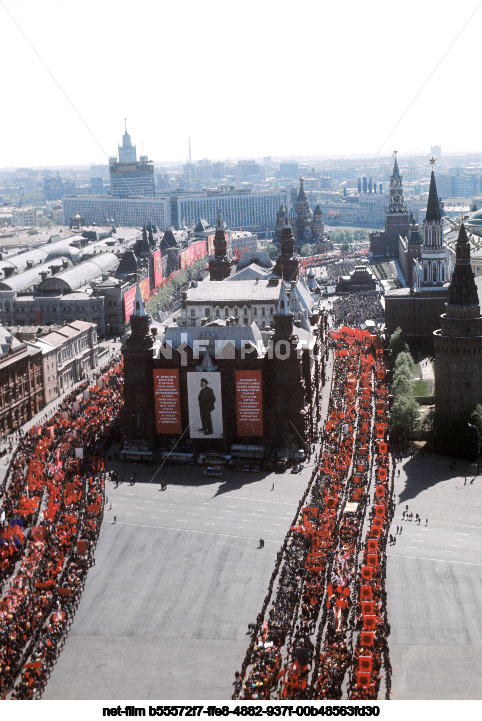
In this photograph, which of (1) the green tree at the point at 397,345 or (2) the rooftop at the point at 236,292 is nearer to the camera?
(2) the rooftop at the point at 236,292

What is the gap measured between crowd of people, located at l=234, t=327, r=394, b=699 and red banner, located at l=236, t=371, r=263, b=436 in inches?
279

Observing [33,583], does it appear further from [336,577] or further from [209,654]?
[336,577]

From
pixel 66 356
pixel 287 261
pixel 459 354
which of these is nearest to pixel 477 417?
pixel 459 354

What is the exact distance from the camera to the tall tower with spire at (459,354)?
291 feet

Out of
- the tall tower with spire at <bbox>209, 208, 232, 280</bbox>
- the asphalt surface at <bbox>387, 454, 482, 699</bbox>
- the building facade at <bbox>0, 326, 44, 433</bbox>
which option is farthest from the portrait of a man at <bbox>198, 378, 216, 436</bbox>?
the tall tower with spire at <bbox>209, 208, 232, 280</bbox>

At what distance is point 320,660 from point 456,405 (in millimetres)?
46360

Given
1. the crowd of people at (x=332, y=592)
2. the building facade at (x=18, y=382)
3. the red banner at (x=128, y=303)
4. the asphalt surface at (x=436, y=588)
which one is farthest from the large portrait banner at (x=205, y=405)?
the red banner at (x=128, y=303)

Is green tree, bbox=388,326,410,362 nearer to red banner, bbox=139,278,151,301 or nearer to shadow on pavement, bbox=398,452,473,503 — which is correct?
shadow on pavement, bbox=398,452,473,503

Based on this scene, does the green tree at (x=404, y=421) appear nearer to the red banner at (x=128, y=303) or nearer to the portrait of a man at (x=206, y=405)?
the portrait of a man at (x=206, y=405)

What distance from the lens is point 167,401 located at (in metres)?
87.5

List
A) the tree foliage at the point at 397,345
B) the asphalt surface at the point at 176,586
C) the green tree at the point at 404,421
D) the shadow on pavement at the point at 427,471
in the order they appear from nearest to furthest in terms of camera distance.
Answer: the asphalt surface at the point at 176,586, the shadow on pavement at the point at 427,471, the green tree at the point at 404,421, the tree foliage at the point at 397,345

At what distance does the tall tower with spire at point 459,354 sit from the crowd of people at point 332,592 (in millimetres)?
8401

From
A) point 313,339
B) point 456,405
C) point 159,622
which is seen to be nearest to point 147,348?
point 313,339

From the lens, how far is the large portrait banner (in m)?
85.2
